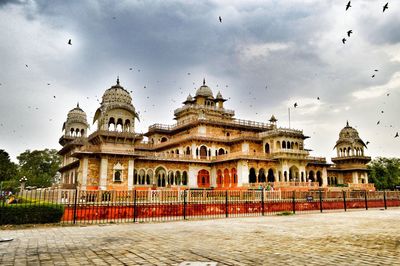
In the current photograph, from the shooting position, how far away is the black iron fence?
15375 millimetres

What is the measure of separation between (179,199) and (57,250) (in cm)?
1109

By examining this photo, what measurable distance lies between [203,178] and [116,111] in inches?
540

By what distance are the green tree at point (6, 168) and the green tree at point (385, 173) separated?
57335 mm

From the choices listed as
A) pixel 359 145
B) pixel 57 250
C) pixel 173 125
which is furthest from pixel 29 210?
pixel 359 145

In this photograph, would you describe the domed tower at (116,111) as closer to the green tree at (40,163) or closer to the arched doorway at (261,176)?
the arched doorway at (261,176)

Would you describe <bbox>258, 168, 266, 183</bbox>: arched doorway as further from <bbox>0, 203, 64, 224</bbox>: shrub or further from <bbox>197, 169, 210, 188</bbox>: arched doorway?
<bbox>0, 203, 64, 224</bbox>: shrub

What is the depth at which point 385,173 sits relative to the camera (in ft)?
162

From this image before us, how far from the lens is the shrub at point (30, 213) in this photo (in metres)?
12.5

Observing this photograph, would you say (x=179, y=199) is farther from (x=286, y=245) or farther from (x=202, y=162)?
(x=202, y=162)

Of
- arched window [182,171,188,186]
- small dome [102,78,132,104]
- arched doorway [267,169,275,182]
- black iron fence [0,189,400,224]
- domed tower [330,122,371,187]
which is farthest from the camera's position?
domed tower [330,122,371,187]

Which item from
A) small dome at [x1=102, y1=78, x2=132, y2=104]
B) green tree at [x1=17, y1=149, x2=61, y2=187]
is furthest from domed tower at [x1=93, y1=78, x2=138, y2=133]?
green tree at [x1=17, y1=149, x2=61, y2=187]

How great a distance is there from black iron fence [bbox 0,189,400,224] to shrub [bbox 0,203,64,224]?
0.26 metres

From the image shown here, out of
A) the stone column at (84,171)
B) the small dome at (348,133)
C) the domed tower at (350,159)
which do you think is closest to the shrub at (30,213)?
the stone column at (84,171)

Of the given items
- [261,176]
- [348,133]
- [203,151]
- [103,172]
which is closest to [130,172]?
[103,172]
